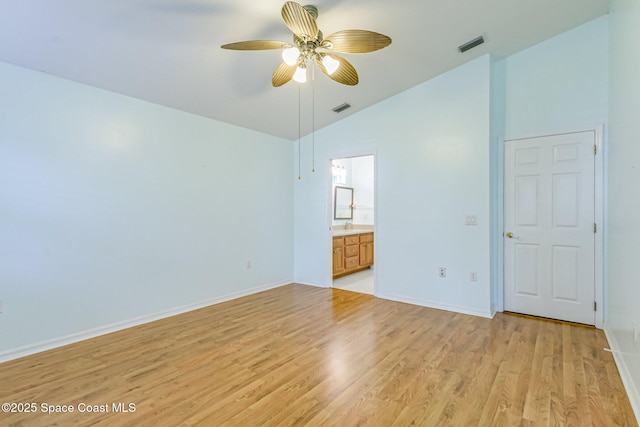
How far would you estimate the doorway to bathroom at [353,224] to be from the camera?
17.6 feet

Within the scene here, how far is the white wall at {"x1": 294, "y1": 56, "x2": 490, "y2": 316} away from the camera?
3.53 metres

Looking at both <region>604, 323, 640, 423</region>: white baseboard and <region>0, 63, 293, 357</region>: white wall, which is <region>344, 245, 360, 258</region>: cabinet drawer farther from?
<region>604, 323, 640, 423</region>: white baseboard

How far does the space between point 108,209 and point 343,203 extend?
4.63 meters

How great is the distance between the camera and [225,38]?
8.54 ft

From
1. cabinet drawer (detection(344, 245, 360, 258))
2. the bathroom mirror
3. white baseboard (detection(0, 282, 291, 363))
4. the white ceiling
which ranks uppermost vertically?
the white ceiling

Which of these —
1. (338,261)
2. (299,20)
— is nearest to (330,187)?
(338,261)

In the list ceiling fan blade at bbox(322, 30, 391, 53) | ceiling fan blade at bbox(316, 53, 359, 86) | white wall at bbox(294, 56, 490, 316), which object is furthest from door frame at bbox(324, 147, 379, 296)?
ceiling fan blade at bbox(322, 30, 391, 53)

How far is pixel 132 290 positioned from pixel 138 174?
1252 mm

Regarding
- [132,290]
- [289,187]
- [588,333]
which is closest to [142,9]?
[132,290]

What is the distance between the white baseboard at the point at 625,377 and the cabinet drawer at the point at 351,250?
3.59 metres

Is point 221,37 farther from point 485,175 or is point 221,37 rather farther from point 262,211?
point 485,175

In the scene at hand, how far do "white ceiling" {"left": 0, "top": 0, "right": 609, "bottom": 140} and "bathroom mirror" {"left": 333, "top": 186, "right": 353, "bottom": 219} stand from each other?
3007mm

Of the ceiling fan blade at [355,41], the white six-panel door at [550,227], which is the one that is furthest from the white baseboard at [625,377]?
the ceiling fan blade at [355,41]

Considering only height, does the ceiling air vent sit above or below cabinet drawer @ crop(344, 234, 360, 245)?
above
